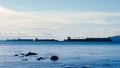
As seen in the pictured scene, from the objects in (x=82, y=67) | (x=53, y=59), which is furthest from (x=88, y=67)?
(x=53, y=59)

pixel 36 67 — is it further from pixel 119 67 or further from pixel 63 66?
pixel 119 67

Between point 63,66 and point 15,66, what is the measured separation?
31.8ft

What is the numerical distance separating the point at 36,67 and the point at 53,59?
20.8m

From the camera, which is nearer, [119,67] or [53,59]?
[119,67]

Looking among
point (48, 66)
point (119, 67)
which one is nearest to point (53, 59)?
point (48, 66)

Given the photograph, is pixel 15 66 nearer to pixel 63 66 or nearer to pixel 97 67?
pixel 63 66

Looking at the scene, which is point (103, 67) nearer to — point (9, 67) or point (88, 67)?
point (88, 67)

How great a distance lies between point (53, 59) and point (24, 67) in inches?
862

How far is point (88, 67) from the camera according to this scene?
7288 cm

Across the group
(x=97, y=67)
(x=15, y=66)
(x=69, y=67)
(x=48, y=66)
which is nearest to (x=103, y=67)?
(x=97, y=67)

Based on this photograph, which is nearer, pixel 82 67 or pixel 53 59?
pixel 82 67

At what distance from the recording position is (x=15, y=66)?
75.4 m

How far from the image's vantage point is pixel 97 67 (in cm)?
7369

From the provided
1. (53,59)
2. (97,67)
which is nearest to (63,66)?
(97,67)
